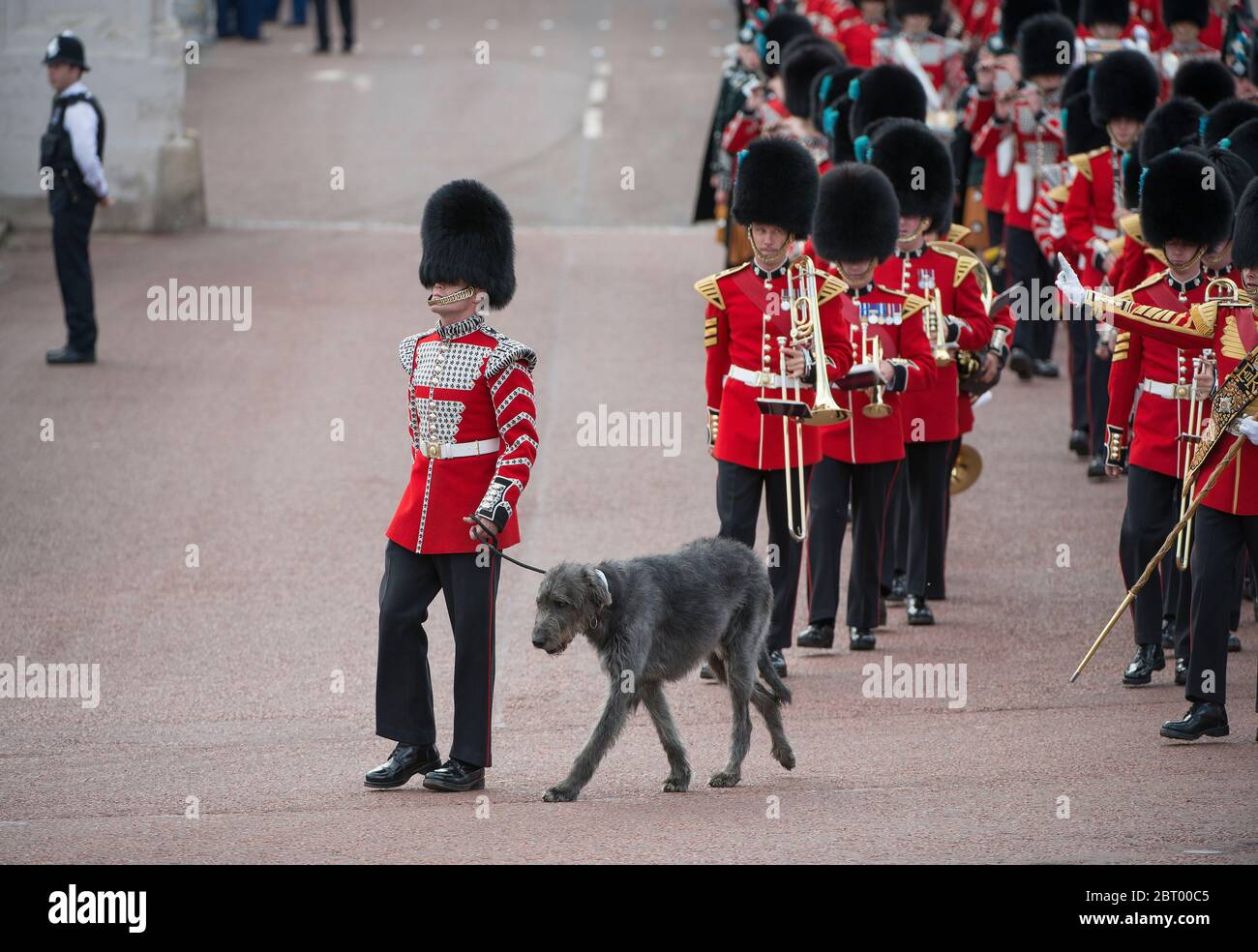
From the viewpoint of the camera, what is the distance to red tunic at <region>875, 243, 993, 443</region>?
7805 mm

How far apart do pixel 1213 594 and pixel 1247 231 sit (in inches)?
43.7

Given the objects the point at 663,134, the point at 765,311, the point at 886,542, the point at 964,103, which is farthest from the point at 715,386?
the point at 663,134

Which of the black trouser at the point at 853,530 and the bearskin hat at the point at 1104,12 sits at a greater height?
the bearskin hat at the point at 1104,12

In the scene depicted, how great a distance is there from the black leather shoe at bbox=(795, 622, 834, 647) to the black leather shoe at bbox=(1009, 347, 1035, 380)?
501cm

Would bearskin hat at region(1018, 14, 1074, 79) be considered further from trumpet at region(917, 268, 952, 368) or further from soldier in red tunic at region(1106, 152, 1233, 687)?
soldier in red tunic at region(1106, 152, 1233, 687)

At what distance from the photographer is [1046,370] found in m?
12.1

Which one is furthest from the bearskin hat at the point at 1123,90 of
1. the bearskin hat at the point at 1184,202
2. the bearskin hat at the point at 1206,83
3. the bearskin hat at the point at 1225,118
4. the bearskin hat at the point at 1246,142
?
the bearskin hat at the point at 1184,202

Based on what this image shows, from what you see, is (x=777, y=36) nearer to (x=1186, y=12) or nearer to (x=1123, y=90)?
(x=1186, y=12)

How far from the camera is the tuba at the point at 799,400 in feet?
21.8

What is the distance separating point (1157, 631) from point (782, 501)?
1.36 meters

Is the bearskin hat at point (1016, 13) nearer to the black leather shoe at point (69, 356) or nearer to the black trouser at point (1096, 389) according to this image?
the black trouser at point (1096, 389)

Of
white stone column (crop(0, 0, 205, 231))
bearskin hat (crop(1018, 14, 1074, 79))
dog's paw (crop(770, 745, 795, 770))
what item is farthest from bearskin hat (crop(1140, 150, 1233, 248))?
white stone column (crop(0, 0, 205, 231))

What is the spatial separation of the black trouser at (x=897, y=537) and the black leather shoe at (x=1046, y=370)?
13.6 ft

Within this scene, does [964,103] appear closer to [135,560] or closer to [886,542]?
[886,542]
